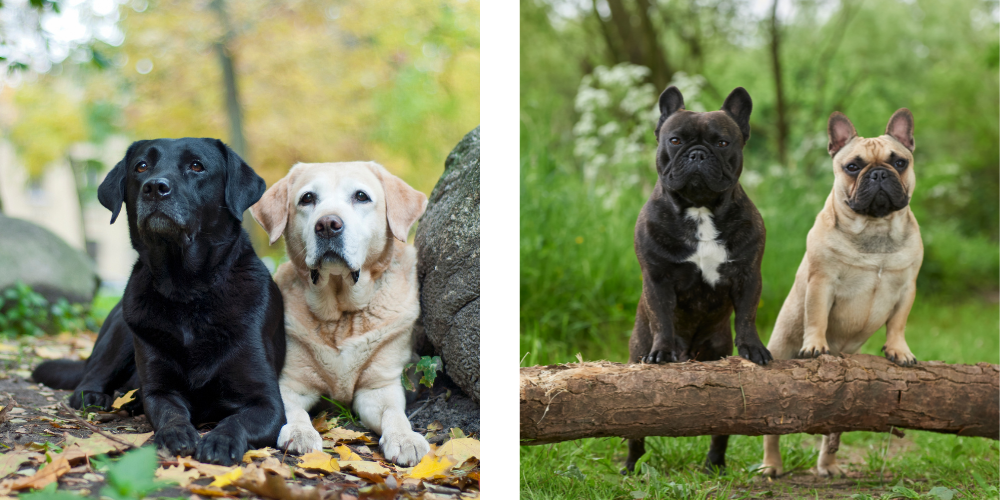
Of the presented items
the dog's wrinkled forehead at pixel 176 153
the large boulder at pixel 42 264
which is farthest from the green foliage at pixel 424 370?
the large boulder at pixel 42 264

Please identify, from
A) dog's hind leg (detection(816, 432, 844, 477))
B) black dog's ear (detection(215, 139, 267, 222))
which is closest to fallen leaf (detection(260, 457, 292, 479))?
black dog's ear (detection(215, 139, 267, 222))

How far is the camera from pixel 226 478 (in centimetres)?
198

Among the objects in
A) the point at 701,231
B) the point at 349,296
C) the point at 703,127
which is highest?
the point at 703,127

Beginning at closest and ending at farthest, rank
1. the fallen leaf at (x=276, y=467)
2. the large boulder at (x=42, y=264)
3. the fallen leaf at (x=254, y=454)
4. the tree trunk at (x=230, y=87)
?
the fallen leaf at (x=276, y=467), the fallen leaf at (x=254, y=454), the large boulder at (x=42, y=264), the tree trunk at (x=230, y=87)

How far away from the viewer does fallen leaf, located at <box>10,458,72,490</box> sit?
6.44 ft

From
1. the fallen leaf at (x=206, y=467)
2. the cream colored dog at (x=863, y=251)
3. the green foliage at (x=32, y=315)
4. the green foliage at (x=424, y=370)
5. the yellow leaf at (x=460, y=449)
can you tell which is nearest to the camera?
the fallen leaf at (x=206, y=467)

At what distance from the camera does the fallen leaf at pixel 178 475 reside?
1.95m

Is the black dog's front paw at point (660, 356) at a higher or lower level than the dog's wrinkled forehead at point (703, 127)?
lower

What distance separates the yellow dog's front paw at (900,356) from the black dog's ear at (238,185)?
9.22 feet

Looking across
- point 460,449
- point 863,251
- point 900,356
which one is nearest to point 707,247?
point 863,251

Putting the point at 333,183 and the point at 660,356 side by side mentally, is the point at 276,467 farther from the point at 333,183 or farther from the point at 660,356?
the point at 660,356

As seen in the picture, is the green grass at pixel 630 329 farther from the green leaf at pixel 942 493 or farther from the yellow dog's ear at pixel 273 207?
the yellow dog's ear at pixel 273 207

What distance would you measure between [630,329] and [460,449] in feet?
7.87

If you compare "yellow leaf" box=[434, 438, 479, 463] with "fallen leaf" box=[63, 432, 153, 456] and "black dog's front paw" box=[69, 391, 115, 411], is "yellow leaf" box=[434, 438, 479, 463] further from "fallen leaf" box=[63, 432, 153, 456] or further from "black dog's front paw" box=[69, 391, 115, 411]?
"black dog's front paw" box=[69, 391, 115, 411]
